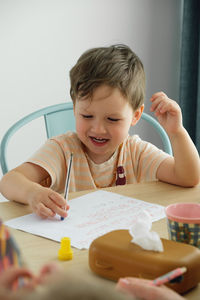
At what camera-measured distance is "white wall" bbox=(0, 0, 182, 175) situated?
2.36m

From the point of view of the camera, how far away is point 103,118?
1232 millimetres

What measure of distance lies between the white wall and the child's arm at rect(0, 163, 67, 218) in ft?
3.94

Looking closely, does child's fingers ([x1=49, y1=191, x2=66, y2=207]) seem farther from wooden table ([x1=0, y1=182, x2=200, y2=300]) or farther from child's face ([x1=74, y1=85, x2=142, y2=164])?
child's face ([x1=74, y1=85, x2=142, y2=164])

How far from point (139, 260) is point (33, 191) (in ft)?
1.54

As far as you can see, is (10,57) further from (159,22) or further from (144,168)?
(144,168)

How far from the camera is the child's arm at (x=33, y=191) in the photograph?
0.94 m

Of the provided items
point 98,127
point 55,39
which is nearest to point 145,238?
point 98,127

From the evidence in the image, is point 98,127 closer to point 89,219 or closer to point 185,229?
point 89,219

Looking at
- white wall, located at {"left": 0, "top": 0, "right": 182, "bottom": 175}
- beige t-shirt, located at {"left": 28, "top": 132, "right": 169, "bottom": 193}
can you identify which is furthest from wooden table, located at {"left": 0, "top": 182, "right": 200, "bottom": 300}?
white wall, located at {"left": 0, "top": 0, "right": 182, "bottom": 175}

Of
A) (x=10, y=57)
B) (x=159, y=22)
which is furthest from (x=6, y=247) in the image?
(x=159, y=22)

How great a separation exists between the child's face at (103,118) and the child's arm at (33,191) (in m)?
0.17

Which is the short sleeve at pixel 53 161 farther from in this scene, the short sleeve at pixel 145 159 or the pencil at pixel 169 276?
the pencil at pixel 169 276

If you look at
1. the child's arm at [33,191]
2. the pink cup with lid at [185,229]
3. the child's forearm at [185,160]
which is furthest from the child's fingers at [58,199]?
the child's forearm at [185,160]

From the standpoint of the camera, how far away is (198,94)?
2.63 meters
